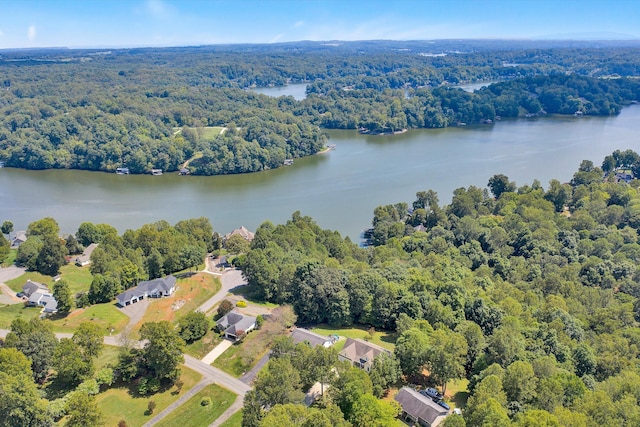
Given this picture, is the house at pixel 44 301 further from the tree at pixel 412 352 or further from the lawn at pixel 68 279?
the tree at pixel 412 352

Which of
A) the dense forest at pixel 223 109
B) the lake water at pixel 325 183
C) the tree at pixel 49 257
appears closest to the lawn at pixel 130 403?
the tree at pixel 49 257

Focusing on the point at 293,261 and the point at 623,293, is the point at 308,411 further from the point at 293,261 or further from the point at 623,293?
the point at 623,293

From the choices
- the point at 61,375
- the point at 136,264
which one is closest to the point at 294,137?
the point at 136,264

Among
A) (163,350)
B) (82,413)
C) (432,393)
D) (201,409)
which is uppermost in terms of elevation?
(163,350)

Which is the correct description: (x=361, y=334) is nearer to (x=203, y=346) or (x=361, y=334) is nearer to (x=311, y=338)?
(x=311, y=338)

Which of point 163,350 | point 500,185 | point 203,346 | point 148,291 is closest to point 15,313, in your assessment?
point 148,291

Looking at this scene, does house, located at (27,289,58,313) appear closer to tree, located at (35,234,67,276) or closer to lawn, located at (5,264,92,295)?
lawn, located at (5,264,92,295)

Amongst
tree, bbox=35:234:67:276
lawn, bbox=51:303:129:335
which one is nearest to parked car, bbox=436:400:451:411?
lawn, bbox=51:303:129:335
